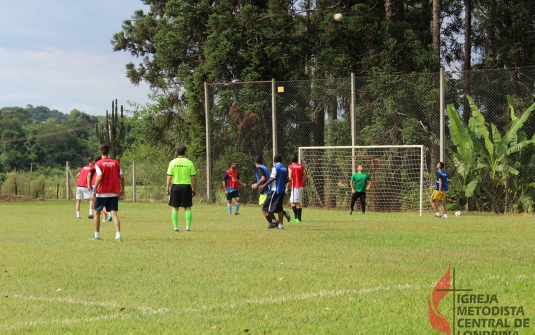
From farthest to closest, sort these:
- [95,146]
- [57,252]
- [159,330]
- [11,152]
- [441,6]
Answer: [95,146], [11,152], [441,6], [57,252], [159,330]

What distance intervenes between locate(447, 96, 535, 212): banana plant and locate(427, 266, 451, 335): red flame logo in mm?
16012

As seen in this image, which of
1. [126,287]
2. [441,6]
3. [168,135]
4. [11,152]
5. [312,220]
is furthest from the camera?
[11,152]

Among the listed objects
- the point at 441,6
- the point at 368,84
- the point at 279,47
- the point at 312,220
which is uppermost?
the point at 441,6

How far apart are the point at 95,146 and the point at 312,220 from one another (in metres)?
74.2

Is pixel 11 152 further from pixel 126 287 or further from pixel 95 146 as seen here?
pixel 126 287

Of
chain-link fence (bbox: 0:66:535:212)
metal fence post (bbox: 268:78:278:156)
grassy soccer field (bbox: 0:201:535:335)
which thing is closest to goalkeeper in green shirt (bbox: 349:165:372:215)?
chain-link fence (bbox: 0:66:535:212)

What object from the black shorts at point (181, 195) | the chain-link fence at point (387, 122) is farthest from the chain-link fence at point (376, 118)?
the black shorts at point (181, 195)

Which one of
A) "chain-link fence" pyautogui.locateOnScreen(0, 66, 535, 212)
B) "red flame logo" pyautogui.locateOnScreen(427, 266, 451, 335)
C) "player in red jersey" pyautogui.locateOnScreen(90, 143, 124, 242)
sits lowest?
"red flame logo" pyautogui.locateOnScreen(427, 266, 451, 335)

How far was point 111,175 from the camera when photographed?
15.2 meters

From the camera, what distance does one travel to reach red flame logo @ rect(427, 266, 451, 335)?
661 centimetres

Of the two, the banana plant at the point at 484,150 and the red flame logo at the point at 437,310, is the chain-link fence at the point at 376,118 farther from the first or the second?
the red flame logo at the point at 437,310

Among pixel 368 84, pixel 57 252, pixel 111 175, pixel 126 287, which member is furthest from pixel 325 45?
pixel 126 287

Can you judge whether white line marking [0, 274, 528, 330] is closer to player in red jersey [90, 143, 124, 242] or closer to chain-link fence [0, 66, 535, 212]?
player in red jersey [90, 143, 124, 242]

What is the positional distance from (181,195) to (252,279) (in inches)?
298
